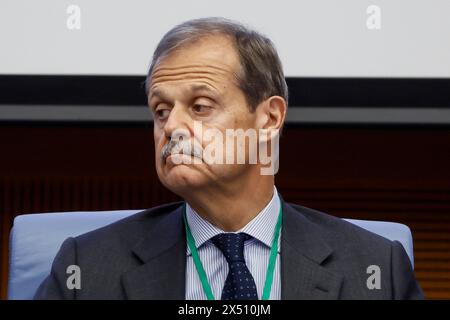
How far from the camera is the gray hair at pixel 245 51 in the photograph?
1388 mm

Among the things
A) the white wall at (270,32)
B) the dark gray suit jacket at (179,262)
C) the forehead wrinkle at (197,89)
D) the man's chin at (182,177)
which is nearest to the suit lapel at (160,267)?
the dark gray suit jacket at (179,262)

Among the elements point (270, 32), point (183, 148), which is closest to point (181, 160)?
point (183, 148)

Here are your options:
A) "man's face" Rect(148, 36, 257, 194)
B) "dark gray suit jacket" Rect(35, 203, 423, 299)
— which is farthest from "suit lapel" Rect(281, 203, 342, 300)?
"man's face" Rect(148, 36, 257, 194)

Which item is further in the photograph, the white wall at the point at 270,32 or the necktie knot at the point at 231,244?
the white wall at the point at 270,32

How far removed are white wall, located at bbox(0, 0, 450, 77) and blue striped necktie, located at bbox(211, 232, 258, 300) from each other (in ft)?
2.09

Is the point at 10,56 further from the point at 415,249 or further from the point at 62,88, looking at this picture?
the point at 415,249

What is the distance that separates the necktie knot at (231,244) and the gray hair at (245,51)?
0.19 metres

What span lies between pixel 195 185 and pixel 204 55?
0.20 metres

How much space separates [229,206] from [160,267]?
0.14 m

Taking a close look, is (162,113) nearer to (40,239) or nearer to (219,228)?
(219,228)

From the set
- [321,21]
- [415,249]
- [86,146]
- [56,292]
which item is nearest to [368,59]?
[321,21]

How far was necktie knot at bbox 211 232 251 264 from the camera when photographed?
1360 millimetres

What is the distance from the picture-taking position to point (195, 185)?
1331 millimetres

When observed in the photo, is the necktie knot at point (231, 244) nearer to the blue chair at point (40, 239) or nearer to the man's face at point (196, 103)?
the man's face at point (196, 103)
